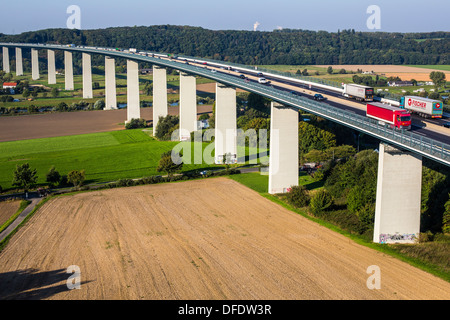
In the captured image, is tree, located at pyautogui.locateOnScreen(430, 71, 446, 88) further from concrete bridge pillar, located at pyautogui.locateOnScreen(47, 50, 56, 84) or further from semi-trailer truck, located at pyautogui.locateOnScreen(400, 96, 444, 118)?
concrete bridge pillar, located at pyautogui.locateOnScreen(47, 50, 56, 84)

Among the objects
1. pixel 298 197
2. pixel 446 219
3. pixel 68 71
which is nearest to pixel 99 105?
pixel 68 71

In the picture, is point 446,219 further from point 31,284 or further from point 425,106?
point 31,284

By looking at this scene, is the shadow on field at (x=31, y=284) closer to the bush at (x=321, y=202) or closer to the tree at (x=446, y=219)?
the bush at (x=321, y=202)

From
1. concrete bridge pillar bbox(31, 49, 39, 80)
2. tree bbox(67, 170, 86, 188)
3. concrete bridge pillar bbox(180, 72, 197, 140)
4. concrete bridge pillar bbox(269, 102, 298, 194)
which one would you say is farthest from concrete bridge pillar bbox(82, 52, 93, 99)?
concrete bridge pillar bbox(269, 102, 298, 194)

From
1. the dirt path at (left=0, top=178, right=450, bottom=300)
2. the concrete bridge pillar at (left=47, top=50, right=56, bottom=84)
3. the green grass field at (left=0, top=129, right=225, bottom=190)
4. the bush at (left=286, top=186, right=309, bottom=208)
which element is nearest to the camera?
the dirt path at (left=0, top=178, right=450, bottom=300)
